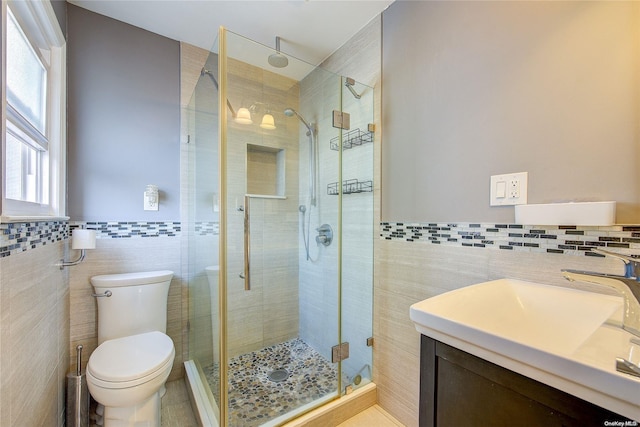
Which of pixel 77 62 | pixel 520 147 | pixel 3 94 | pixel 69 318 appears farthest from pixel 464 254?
pixel 77 62

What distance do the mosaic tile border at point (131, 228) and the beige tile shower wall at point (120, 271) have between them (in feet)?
0.09

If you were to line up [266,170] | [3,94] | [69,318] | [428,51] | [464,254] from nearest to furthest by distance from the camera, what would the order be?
[3,94], [464,254], [428,51], [69,318], [266,170]

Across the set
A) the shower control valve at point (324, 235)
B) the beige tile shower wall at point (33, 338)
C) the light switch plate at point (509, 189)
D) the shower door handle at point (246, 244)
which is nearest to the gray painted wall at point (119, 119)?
the beige tile shower wall at point (33, 338)

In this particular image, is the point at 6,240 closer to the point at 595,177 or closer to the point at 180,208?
the point at 180,208

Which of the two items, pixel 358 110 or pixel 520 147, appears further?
pixel 358 110

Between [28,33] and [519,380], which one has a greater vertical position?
[28,33]

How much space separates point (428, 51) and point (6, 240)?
76.4 inches

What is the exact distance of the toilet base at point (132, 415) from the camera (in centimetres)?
129

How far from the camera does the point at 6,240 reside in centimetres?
89

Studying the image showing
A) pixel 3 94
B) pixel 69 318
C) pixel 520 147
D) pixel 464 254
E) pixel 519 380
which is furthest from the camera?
pixel 69 318

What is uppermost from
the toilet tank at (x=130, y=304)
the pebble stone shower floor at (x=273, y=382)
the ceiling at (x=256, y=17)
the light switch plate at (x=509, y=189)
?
the ceiling at (x=256, y=17)

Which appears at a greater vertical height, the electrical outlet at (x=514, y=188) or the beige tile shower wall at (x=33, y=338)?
the electrical outlet at (x=514, y=188)

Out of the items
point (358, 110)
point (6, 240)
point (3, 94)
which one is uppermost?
point (358, 110)

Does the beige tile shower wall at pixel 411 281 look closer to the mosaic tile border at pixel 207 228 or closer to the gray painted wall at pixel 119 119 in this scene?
the mosaic tile border at pixel 207 228
